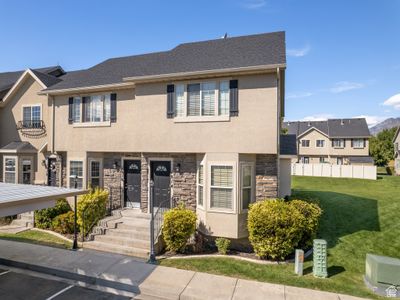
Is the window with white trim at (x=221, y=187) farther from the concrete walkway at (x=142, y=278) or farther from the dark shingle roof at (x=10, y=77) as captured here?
the dark shingle roof at (x=10, y=77)

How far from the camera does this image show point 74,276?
8648 millimetres

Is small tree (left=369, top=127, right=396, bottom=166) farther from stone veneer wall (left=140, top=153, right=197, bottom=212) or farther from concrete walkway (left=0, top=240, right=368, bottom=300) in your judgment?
concrete walkway (left=0, top=240, right=368, bottom=300)

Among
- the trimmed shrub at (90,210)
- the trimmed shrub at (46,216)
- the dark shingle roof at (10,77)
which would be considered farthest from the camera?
the dark shingle roof at (10,77)

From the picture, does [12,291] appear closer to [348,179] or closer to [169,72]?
[169,72]

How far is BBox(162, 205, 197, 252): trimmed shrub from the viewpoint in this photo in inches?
412

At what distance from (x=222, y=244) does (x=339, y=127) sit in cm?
4458

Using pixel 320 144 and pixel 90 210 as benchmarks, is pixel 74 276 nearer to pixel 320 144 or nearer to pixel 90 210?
pixel 90 210

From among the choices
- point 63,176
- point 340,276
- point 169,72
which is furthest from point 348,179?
point 63,176

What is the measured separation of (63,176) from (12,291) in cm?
867

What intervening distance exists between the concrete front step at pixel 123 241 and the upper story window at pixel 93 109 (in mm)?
6048

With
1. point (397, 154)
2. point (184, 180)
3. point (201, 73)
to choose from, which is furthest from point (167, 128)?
point (397, 154)

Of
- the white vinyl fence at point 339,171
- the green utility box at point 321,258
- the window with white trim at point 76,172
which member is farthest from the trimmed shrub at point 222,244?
the white vinyl fence at point 339,171

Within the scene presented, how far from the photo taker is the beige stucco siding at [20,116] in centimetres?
1689

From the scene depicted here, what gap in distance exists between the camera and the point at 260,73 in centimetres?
1091
